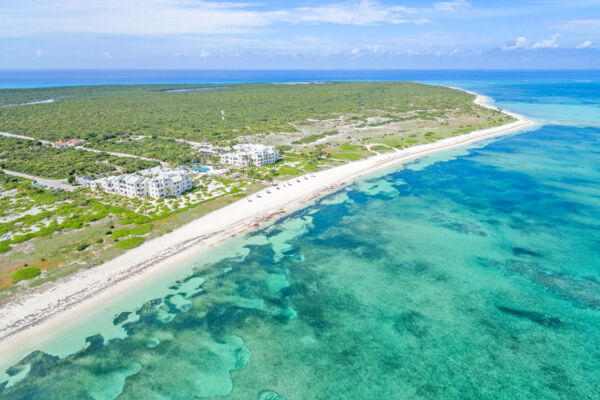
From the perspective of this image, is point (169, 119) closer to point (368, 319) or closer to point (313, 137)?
point (313, 137)

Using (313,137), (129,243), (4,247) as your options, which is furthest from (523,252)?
(313,137)

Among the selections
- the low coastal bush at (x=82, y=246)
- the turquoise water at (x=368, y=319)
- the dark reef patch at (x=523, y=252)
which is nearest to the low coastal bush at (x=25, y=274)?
the low coastal bush at (x=82, y=246)

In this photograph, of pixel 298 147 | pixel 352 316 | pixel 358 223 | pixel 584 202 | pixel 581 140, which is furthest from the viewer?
pixel 581 140

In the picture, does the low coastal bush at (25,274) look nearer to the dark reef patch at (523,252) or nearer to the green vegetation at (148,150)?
the green vegetation at (148,150)

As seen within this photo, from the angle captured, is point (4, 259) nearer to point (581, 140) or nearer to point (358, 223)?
point (358, 223)

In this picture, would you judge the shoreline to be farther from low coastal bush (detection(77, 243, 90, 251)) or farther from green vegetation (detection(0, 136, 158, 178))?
green vegetation (detection(0, 136, 158, 178))

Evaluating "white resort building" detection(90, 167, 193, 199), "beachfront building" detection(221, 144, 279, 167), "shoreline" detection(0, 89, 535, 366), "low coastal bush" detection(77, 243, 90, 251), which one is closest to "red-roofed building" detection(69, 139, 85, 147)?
"white resort building" detection(90, 167, 193, 199)

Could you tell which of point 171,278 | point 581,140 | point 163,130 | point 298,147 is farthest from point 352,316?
point 581,140
